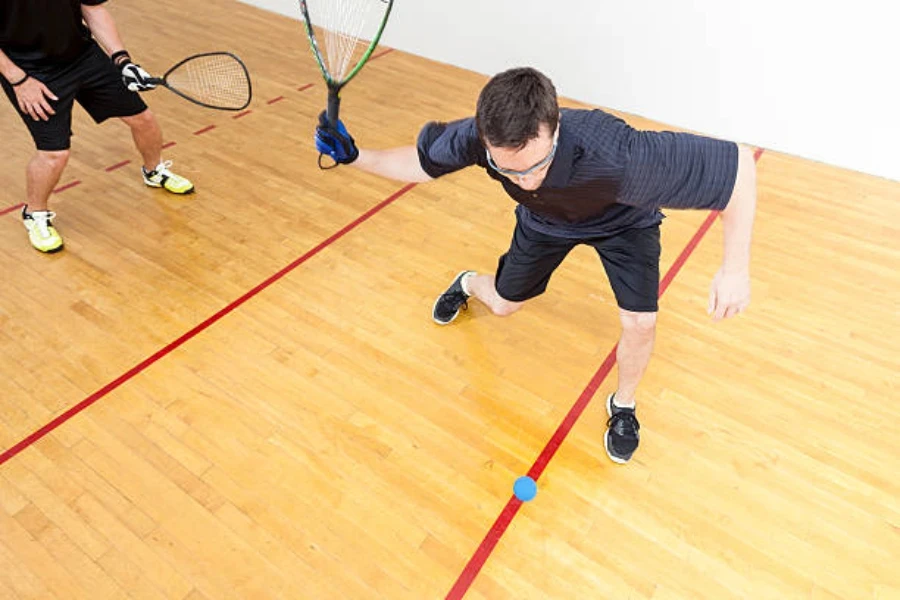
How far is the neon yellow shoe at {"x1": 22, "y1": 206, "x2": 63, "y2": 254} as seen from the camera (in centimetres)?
241

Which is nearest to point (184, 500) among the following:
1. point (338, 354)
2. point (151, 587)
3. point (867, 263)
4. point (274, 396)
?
point (151, 587)

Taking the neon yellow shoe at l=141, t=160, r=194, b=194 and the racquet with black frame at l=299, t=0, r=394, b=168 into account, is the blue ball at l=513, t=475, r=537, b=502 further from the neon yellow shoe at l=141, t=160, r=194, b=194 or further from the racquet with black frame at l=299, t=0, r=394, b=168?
the neon yellow shoe at l=141, t=160, r=194, b=194

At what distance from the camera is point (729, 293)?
1.28 meters

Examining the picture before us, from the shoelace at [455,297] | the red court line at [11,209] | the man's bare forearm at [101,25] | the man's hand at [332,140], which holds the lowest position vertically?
the red court line at [11,209]

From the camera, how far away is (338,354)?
204 cm

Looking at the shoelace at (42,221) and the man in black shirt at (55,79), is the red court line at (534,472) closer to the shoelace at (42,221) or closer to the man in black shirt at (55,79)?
the man in black shirt at (55,79)

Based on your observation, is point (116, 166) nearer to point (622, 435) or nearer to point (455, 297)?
point (455, 297)

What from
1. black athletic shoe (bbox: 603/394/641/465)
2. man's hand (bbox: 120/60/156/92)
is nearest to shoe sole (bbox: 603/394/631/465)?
black athletic shoe (bbox: 603/394/641/465)

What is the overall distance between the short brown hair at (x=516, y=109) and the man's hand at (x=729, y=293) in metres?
0.50

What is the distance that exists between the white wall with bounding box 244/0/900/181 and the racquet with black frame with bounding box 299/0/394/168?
1.00 meters

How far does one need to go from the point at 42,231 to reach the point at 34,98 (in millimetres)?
534

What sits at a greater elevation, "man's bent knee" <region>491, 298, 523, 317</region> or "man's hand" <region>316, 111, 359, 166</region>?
"man's hand" <region>316, 111, 359, 166</region>

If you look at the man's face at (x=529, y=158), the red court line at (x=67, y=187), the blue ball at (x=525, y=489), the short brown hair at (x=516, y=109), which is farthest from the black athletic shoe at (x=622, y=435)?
the red court line at (x=67, y=187)

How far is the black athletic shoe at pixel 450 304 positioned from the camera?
7.08 feet
